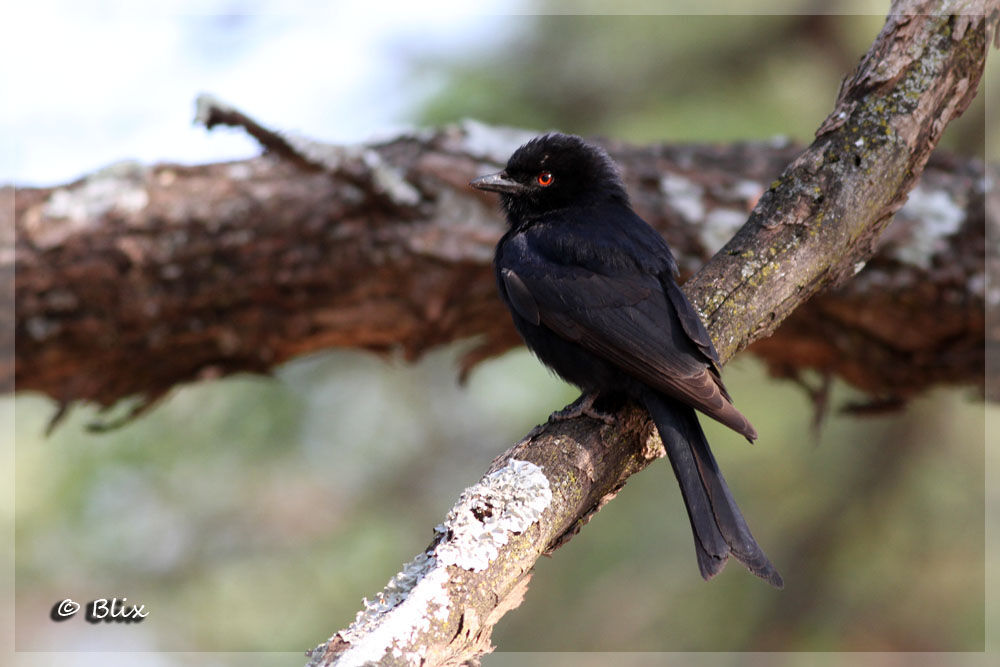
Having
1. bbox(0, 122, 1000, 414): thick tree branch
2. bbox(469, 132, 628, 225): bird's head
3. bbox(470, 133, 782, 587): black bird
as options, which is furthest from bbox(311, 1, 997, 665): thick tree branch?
bbox(0, 122, 1000, 414): thick tree branch

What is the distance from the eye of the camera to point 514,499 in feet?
7.54

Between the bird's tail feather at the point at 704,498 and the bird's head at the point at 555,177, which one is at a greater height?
the bird's head at the point at 555,177

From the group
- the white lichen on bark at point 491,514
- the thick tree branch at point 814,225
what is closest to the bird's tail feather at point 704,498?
the thick tree branch at point 814,225

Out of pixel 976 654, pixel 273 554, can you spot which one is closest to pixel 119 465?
pixel 273 554

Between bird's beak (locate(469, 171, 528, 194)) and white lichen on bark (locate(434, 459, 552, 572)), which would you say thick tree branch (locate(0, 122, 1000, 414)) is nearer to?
bird's beak (locate(469, 171, 528, 194))

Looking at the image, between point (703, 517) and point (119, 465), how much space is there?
3726 millimetres

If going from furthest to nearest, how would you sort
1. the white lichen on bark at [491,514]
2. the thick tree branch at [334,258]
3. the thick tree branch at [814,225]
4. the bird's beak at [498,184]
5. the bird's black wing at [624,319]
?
the thick tree branch at [334,258], the bird's beak at [498,184], the bird's black wing at [624,319], the thick tree branch at [814,225], the white lichen on bark at [491,514]

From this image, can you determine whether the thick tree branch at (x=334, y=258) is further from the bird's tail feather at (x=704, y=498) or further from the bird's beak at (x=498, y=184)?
the bird's tail feather at (x=704, y=498)

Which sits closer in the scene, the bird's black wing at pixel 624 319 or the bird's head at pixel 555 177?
the bird's black wing at pixel 624 319

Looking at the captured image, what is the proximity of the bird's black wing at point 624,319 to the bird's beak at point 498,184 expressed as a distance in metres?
0.34

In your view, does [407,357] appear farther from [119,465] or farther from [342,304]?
[119,465]

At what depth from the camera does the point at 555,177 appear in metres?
4.08

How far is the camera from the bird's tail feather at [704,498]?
2584mm

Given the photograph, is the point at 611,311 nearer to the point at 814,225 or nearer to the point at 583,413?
the point at 583,413
